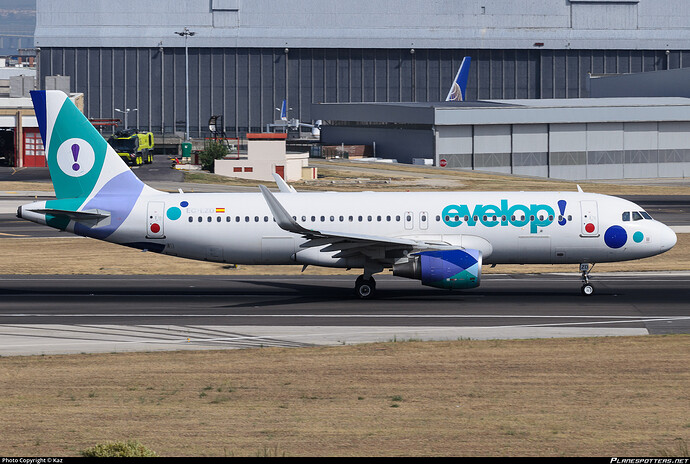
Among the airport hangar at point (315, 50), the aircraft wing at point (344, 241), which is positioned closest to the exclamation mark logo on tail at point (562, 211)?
the aircraft wing at point (344, 241)

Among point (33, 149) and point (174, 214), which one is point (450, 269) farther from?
point (33, 149)

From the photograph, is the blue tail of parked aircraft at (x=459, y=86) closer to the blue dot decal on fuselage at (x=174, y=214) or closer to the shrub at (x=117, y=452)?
the blue dot decal on fuselage at (x=174, y=214)

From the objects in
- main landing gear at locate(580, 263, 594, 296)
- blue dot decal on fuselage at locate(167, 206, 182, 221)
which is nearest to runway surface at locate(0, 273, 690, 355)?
main landing gear at locate(580, 263, 594, 296)

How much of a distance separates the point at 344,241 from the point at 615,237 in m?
11.3

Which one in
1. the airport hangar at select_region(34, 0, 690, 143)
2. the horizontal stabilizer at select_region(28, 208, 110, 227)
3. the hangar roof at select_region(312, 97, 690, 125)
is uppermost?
the airport hangar at select_region(34, 0, 690, 143)

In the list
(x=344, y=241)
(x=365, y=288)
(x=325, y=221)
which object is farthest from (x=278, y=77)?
(x=344, y=241)

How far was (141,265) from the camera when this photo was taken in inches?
2007

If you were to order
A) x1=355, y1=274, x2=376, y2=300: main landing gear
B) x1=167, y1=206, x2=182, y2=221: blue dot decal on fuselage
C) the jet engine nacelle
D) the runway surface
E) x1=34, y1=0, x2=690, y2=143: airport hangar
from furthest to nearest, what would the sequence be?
x1=34, y1=0, x2=690, y2=143: airport hangar, x1=355, y1=274, x2=376, y2=300: main landing gear, x1=167, y1=206, x2=182, y2=221: blue dot decal on fuselage, the jet engine nacelle, the runway surface

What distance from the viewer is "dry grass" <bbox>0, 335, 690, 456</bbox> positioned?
19.0 metres

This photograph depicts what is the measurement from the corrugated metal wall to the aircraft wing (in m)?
136

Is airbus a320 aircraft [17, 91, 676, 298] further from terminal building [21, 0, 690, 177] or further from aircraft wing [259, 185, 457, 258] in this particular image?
terminal building [21, 0, 690, 177]

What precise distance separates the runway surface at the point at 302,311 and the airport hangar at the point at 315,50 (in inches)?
5048

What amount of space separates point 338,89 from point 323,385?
153 meters

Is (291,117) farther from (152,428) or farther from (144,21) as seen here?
(152,428)
